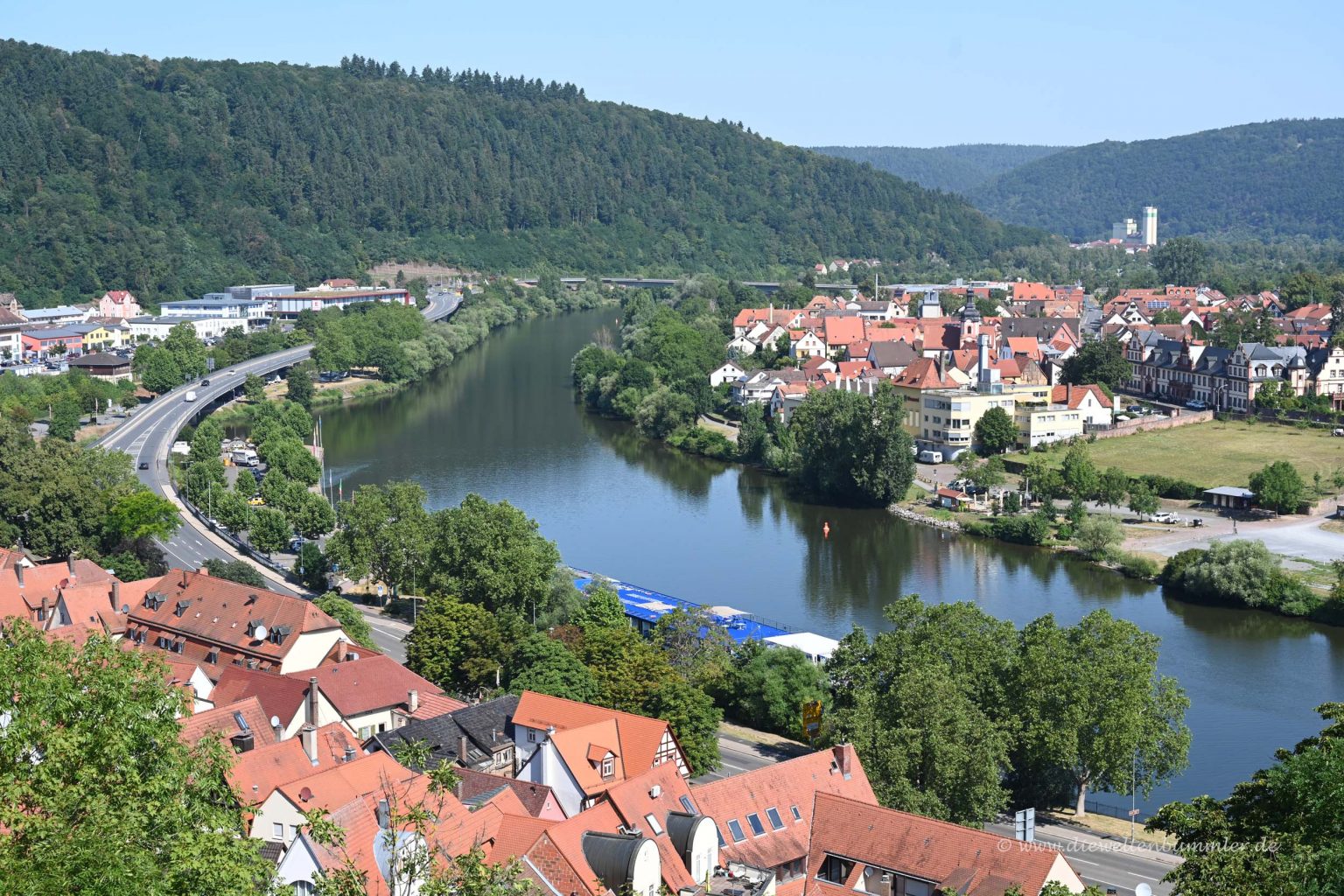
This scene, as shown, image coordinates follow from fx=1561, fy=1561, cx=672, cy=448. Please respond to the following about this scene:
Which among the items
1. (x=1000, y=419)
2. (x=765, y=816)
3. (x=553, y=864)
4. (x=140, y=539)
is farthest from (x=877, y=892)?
(x=1000, y=419)

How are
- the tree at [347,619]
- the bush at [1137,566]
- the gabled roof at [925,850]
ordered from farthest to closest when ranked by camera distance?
the bush at [1137,566], the tree at [347,619], the gabled roof at [925,850]

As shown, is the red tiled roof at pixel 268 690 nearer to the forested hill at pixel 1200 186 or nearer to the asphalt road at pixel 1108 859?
the asphalt road at pixel 1108 859

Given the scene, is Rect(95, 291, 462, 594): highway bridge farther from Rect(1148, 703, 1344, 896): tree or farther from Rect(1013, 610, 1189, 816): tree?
Rect(1148, 703, 1344, 896): tree

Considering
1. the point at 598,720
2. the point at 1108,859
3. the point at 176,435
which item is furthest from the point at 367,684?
the point at 176,435

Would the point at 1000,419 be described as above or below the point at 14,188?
below

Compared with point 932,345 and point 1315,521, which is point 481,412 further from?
point 1315,521

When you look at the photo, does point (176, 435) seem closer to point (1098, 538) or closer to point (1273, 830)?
point (1098, 538)

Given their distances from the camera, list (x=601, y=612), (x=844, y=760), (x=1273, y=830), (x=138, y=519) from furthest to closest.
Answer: (x=138, y=519) → (x=601, y=612) → (x=844, y=760) → (x=1273, y=830)

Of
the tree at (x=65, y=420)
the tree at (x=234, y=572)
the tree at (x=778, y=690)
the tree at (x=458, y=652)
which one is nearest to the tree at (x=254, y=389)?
the tree at (x=65, y=420)
